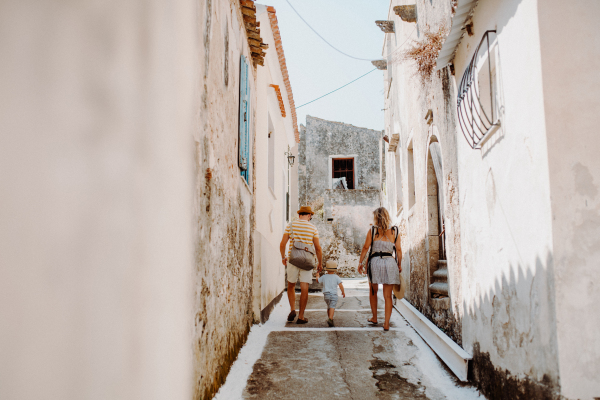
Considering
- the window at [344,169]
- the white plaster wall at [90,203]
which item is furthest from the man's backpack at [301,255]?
the window at [344,169]

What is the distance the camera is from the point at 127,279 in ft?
6.03

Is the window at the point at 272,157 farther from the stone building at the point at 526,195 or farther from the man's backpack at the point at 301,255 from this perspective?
the stone building at the point at 526,195

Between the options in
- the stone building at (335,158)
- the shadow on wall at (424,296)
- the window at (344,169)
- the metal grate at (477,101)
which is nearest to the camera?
the metal grate at (477,101)

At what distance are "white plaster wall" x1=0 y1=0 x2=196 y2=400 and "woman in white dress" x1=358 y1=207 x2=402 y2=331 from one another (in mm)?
3388

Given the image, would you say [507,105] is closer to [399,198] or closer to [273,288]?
[273,288]

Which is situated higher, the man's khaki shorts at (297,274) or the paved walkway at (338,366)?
the man's khaki shorts at (297,274)

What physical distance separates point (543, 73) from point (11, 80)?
2.24 meters

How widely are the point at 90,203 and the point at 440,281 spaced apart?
443cm

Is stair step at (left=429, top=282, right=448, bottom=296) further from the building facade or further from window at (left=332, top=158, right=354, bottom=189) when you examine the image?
window at (left=332, top=158, right=354, bottom=189)

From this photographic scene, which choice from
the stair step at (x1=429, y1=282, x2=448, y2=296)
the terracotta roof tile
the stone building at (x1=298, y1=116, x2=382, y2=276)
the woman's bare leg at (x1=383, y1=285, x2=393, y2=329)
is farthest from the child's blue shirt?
the stone building at (x1=298, y1=116, x2=382, y2=276)

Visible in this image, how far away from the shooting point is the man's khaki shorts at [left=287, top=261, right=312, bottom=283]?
5.77 m

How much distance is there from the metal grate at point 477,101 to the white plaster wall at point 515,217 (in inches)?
3.8

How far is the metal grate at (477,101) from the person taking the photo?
293 centimetres

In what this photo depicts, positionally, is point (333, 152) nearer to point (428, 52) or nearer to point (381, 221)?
point (381, 221)
